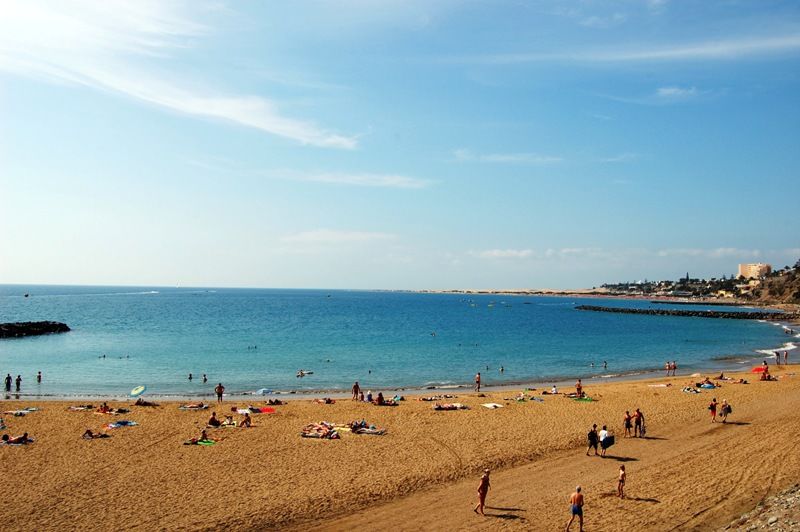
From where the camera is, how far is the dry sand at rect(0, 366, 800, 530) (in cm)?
1474

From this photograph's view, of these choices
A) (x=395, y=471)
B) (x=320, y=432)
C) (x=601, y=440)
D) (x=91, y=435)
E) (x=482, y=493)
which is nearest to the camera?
(x=482, y=493)

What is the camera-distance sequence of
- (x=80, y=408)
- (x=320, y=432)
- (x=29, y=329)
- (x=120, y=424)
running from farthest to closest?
1. (x=29, y=329)
2. (x=80, y=408)
3. (x=120, y=424)
4. (x=320, y=432)

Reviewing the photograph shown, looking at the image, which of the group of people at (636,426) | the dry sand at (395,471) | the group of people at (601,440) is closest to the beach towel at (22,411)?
the dry sand at (395,471)

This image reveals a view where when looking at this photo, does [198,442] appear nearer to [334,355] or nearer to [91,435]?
[91,435]

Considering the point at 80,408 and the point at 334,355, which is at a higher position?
the point at 80,408

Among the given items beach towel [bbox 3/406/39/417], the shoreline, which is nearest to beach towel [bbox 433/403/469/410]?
the shoreline

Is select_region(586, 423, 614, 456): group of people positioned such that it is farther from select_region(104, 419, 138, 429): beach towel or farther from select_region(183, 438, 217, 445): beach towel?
select_region(104, 419, 138, 429): beach towel

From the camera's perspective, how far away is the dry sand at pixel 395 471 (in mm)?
14742

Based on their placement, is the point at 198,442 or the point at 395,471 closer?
the point at 395,471

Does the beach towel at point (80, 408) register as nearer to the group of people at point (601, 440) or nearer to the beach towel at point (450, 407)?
the beach towel at point (450, 407)

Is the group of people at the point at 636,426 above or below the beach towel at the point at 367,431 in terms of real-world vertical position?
above

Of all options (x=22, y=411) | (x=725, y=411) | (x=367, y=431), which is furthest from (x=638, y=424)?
(x=22, y=411)

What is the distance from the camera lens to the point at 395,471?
18547mm

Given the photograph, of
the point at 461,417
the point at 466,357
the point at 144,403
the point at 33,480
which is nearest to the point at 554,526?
the point at 461,417
